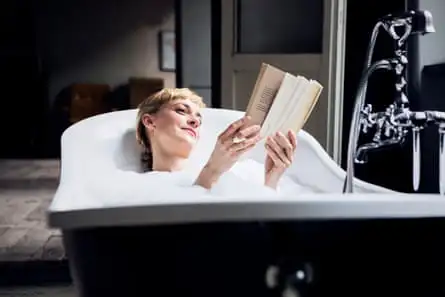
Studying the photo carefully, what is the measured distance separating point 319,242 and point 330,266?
5 centimetres

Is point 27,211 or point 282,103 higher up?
point 282,103

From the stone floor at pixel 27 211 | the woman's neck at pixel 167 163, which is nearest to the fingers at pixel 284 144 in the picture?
the woman's neck at pixel 167 163

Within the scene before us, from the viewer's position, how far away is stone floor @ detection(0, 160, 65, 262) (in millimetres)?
3018

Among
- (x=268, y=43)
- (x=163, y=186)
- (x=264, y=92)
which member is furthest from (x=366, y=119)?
(x=268, y=43)

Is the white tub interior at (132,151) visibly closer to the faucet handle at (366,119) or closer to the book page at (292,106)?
the faucet handle at (366,119)

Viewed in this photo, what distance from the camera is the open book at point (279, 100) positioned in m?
→ 1.69

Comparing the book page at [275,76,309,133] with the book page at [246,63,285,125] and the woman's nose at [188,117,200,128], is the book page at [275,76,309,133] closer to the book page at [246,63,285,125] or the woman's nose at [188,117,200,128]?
the book page at [246,63,285,125]

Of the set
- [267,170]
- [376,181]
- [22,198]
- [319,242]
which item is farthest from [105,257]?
[22,198]

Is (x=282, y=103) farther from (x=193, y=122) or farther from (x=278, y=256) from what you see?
(x=278, y=256)

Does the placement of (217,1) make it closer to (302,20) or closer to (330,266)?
(302,20)

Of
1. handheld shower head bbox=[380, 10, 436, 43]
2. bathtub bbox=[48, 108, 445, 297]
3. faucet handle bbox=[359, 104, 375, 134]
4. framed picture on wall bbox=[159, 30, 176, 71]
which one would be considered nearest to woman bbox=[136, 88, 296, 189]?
faucet handle bbox=[359, 104, 375, 134]

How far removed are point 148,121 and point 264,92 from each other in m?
0.51

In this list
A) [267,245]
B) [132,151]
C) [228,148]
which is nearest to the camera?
[267,245]

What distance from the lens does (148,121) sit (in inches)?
81.5
